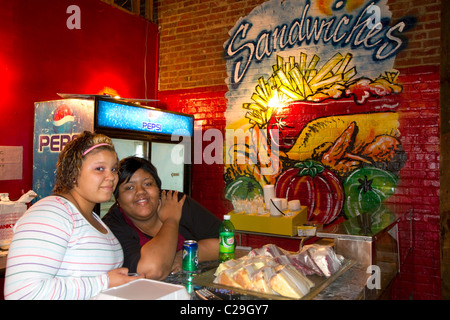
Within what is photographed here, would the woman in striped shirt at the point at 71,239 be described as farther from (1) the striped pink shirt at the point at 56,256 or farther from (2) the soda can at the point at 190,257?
(2) the soda can at the point at 190,257

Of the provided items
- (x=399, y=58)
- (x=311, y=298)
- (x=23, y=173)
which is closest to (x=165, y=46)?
(x=23, y=173)

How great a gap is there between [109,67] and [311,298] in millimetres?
4579

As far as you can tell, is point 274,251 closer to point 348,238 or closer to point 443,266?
point 348,238

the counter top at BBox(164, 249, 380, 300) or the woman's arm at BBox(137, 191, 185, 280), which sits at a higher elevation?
the woman's arm at BBox(137, 191, 185, 280)

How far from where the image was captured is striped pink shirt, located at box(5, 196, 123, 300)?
1.40 metres

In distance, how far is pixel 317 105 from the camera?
4668mm

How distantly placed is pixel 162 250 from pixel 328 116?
127 inches

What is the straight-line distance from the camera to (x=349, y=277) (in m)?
2.00

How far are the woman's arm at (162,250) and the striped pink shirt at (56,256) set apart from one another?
26 centimetres

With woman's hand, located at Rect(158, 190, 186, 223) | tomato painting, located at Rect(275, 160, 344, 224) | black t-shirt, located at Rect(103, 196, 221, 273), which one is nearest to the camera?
black t-shirt, located at Rect(103, 196, 221, 273)

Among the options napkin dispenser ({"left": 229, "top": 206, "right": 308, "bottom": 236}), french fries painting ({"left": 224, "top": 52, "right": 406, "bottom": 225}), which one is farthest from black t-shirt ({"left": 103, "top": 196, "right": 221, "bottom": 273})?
french fries painting ({"left": 224, "top": 52, "right": 406, "bottom": 225})

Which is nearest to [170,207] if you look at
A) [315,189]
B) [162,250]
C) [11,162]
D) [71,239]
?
[162,250]

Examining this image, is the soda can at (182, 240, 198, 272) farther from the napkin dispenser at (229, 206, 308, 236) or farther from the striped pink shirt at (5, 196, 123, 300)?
the napkin dispenser at (229, 206, 308, 236)

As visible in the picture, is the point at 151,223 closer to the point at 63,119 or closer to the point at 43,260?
the point at 43,260
